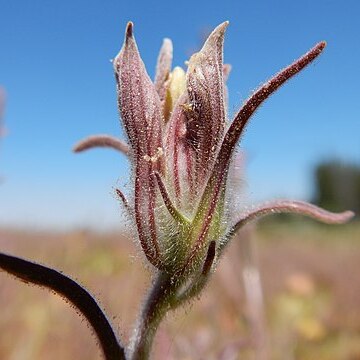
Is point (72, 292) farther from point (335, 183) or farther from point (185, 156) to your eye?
point (335, 183)

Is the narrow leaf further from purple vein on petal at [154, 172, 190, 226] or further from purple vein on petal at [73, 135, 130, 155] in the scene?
purple vein on petal at [73, 135, 130, 155]

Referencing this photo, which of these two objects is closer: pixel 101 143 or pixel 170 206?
pixel 170 206

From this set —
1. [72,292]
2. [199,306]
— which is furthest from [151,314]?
[199,306]

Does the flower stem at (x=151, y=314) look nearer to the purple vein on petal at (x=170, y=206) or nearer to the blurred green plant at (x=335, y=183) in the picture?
the purple vein on petal at (x=170, y=206)

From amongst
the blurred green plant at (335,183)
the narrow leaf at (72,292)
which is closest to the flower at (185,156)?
the narrow leaf at (72,292)

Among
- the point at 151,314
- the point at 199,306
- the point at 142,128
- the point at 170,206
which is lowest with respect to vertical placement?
the point at 199,306

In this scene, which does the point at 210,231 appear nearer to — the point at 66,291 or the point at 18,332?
the point at 66,291
